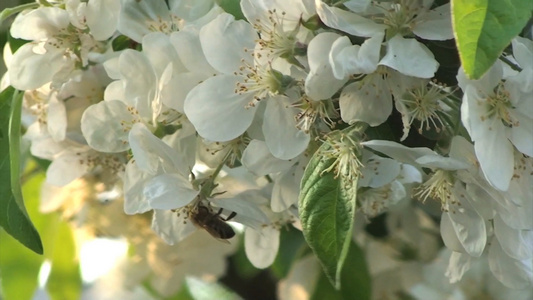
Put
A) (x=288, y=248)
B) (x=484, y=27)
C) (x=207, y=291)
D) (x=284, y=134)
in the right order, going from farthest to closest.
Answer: (x=207, y=291) → (x=288, y=248) → (x=284, y=134) → (x=484, y=27)

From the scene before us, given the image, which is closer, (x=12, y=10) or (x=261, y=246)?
(x=12, y=10)

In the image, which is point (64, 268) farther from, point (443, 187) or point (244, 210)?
point (443, 187)

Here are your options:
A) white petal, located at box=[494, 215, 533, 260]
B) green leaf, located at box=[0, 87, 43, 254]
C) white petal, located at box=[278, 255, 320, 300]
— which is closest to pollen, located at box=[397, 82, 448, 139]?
white petal, located at box=[494, 215, 533, 260]

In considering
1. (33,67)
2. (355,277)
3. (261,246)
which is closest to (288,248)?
(355,277)

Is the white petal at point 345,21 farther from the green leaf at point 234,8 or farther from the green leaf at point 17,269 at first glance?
the green leaf at point 17,269

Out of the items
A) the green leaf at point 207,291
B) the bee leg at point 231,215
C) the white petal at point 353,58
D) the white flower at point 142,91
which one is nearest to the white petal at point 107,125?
the white flower at point 142,91

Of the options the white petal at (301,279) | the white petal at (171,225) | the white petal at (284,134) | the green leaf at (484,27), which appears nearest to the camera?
the green leaf at (484,27)
